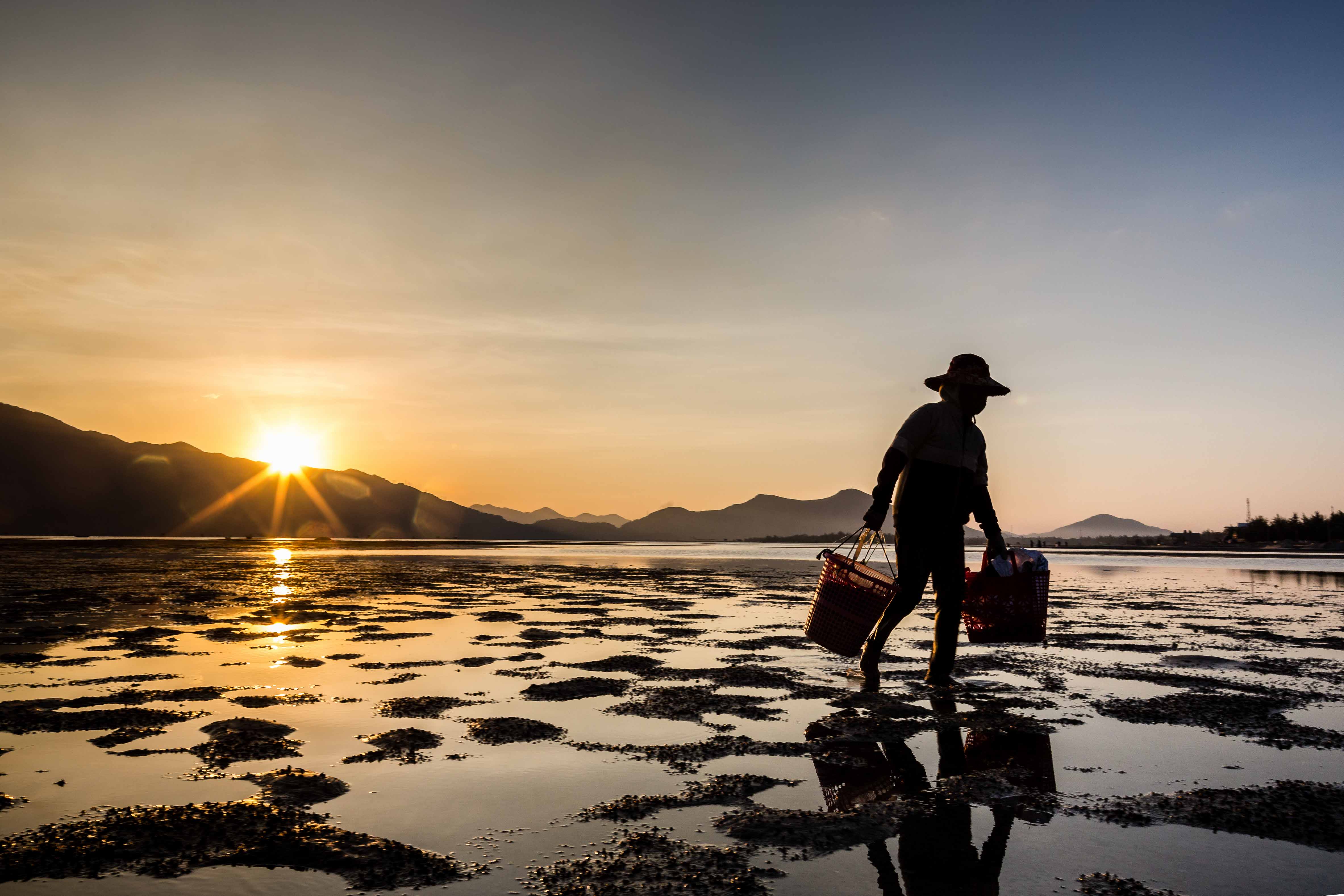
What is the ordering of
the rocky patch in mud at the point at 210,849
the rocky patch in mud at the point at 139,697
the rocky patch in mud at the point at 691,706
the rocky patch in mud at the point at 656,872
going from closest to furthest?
the rocky patch in mud at the point at 656,872, the rocky patch in mud at the point at 210,849, the rocky patch in mud at the point at 691,706, the rocky patch in mud at the point at 139,697

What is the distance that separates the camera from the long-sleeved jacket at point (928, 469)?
6.32 m

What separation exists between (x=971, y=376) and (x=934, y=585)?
1724 mm

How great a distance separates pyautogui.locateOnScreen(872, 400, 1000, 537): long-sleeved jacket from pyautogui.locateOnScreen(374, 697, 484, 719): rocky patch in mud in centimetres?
348

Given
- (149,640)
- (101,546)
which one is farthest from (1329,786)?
(101,546)

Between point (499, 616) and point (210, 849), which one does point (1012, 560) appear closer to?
point (210, 849)

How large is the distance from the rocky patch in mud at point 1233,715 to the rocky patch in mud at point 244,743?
5170 mm

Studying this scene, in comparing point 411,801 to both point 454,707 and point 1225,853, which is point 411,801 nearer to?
point 454,707

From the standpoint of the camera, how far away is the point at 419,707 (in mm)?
5582

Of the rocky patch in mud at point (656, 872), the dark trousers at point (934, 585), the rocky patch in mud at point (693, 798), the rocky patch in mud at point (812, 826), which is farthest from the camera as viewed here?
the dark trousers at point (934, 585)

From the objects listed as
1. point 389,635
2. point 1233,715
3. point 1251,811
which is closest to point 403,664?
point 389,635

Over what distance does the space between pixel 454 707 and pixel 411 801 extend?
6.93 ft

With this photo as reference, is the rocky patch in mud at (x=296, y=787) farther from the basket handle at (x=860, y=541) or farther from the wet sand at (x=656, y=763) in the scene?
the basket handle at (x=860, y=541)

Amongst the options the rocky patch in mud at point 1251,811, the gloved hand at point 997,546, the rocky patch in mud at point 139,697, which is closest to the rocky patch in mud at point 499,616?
the rocky patch in mud at point 139,697

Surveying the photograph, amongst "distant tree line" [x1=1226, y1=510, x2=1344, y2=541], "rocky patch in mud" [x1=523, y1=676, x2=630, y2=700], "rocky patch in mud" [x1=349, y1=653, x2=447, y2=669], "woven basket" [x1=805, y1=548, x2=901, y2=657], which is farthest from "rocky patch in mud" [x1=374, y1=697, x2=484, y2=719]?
"distant tree line" [x1=1226, y1=510, x2=1344, y2=541]
